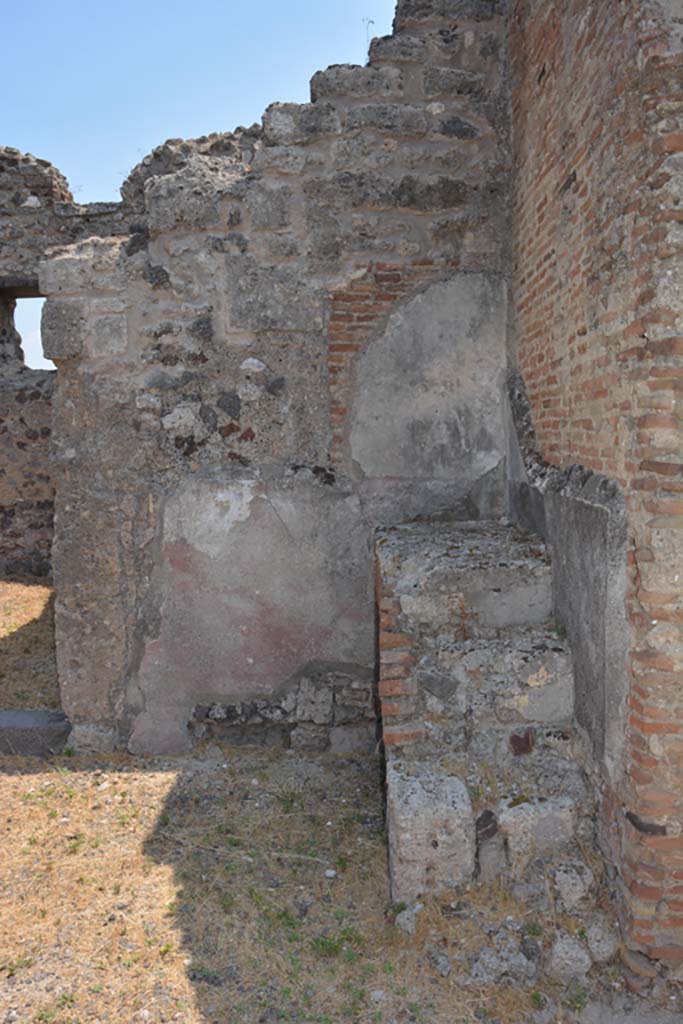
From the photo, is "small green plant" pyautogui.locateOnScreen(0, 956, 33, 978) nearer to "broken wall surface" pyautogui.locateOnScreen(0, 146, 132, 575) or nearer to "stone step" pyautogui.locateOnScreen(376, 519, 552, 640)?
"stone step" pyautogui.locateOnScreen(376, 519, 552, 640)

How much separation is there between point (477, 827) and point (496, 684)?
0.58 m

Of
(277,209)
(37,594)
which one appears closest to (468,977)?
(277,209)

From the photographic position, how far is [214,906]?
3076 millimetres

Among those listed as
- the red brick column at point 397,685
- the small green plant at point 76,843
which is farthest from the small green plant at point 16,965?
the red brick column at point 397,685

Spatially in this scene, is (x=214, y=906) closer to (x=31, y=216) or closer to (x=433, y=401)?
(x=433, y=401)

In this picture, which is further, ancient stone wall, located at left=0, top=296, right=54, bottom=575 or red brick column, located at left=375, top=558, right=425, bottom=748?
ancient stone wall, located at left=0, top=296, right=54, bottom=575

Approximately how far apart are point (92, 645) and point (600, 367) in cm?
319

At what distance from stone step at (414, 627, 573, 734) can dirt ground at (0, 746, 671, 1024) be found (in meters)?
0.70

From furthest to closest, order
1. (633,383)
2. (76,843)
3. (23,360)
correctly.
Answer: (23,360) → (76,843) → (633,383)

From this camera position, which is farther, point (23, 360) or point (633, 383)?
point (23, 360)

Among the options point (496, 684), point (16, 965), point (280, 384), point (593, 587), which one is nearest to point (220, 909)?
point (16, 965)

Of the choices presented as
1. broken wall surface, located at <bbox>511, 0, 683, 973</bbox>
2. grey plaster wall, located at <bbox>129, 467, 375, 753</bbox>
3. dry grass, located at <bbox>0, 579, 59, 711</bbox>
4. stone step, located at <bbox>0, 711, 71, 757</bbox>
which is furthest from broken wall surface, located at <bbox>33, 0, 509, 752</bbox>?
broken wall surface, located at <bbox>511, 0, 683, 973</bbox>

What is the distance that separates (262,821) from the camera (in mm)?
3709

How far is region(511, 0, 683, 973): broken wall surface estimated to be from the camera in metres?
2.47
